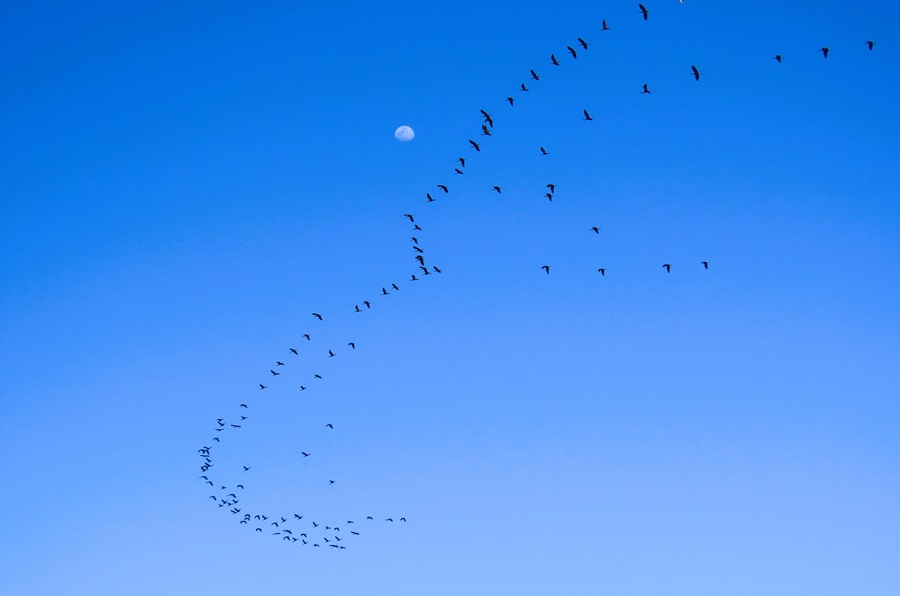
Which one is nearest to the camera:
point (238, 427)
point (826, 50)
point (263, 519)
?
point (826, 50)

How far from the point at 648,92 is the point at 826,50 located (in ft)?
23.4

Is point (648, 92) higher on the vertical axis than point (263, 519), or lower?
higher

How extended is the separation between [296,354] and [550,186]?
17671mm

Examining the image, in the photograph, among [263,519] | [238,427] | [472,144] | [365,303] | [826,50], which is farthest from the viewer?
[263,519]

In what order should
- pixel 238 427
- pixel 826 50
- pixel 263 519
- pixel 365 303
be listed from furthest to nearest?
pixel 263 519 < pixel 238 427 < pixel 365 303 < pixel 826 50

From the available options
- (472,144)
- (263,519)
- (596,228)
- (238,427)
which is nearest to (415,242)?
(472,144)

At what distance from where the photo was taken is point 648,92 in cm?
3228

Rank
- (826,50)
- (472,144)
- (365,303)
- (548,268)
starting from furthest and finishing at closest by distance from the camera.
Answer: (365,303), (548,268), (472,144), (826,50)

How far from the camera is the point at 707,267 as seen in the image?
3512 cm

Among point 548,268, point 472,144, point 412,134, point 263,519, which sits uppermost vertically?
point 412,134

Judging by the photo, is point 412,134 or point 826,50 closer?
point 826,50

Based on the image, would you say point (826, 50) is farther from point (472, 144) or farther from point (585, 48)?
point (472, 144)

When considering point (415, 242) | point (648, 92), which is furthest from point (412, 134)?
point (648, 92)

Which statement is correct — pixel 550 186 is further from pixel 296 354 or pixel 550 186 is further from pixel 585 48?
pixel 296 354
